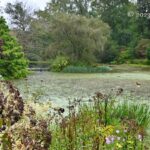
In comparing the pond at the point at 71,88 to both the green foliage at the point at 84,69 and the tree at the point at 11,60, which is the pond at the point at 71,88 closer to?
the tree at the point at 11,60

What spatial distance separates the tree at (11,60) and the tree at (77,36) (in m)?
9.14

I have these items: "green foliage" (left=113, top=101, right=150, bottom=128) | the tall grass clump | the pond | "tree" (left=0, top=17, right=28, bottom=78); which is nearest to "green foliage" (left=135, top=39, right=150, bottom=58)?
"tree" (left=0, top=17, right=28, bottom=78)

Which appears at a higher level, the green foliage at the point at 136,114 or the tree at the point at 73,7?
the tree at the point at 73,7

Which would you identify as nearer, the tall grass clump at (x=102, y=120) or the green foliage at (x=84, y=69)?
the tall grass clump at (x=102, y=120)

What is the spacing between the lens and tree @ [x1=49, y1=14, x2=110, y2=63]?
3238 centimetres

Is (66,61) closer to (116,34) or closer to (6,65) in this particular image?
(6,65)

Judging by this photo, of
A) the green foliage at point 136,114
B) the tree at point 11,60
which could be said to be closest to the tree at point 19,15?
the tree at point 11,60

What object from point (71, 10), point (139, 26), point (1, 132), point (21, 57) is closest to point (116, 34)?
point (139, 26)

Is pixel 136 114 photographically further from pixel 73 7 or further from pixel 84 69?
pixel 73 7

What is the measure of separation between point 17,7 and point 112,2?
1122 centimetres

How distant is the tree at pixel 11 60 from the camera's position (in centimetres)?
2158

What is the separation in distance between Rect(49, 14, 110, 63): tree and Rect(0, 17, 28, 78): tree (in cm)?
914

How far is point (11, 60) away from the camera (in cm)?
2250

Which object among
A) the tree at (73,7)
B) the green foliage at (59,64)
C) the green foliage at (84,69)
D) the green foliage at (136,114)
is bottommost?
the green foliage at (84,69)
